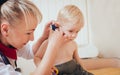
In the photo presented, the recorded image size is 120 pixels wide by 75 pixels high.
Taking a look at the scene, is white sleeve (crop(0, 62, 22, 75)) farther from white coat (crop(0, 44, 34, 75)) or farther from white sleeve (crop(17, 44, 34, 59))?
white sleeve (crop(17, 44, 34, 59))

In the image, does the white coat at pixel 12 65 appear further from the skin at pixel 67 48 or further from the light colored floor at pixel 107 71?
the light colored floor at pixel 107 71

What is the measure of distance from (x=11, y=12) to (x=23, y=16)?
0.07ft

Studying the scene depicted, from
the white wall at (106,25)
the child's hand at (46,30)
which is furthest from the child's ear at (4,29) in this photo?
the white wall at (106,25)

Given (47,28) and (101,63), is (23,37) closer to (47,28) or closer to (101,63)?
(47,28)

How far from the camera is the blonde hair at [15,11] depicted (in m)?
0.39

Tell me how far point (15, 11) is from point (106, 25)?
644 mm

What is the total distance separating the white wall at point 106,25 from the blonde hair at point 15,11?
59 centimetres

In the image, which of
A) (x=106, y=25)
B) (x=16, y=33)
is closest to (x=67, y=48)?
(x=16, y=33)

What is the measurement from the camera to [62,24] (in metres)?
0.55

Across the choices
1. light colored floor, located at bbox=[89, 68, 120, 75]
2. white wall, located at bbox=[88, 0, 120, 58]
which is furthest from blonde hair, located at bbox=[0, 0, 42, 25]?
white wall, located at bbox=[88, 0, 120, 58]

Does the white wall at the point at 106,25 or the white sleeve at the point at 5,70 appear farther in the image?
the white wall at the point at 106,25

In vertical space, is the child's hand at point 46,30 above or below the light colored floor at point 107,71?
above

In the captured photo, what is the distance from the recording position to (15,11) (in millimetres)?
391

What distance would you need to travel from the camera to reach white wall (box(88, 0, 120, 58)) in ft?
3.05
